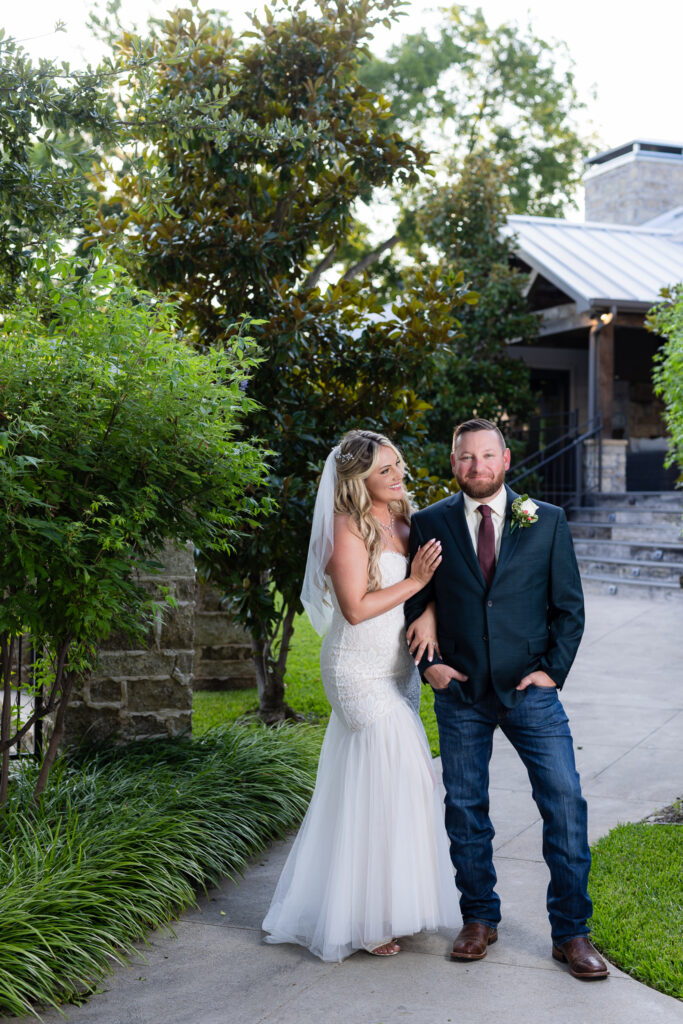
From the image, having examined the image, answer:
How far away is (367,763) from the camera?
12.9 ft

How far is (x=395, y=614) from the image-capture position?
Answer: 13.2 feet

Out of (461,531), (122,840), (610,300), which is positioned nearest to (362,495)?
(461,531)

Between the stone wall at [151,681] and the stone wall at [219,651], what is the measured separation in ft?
9.06

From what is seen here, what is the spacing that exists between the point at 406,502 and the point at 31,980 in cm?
217

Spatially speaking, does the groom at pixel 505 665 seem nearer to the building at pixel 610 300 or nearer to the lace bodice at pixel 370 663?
the lace bodice at pixel 370 663

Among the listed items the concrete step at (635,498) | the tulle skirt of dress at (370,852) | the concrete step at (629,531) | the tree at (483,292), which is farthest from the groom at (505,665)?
the tree at (483,292)

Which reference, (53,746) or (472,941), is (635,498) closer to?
(53,746)

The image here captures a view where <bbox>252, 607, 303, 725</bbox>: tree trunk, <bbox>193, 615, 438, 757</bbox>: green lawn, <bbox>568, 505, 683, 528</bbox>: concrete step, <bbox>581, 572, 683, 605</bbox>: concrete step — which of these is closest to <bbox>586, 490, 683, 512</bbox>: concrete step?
<bbox>568, 505, 683, 528</bbox>: concrete step

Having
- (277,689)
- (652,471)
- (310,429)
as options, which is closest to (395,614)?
(310,429)

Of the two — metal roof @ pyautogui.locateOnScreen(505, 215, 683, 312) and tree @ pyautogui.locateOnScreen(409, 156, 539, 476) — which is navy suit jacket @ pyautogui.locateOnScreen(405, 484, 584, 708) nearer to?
metal roof @ pyautogui.locateOnScreen(505, 215, 683, 312)

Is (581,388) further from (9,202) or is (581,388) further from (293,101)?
(9,202)

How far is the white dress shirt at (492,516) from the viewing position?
3.79 metres

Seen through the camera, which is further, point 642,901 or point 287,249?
point 287,249

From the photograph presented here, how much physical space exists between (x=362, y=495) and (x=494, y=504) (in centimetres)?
50
